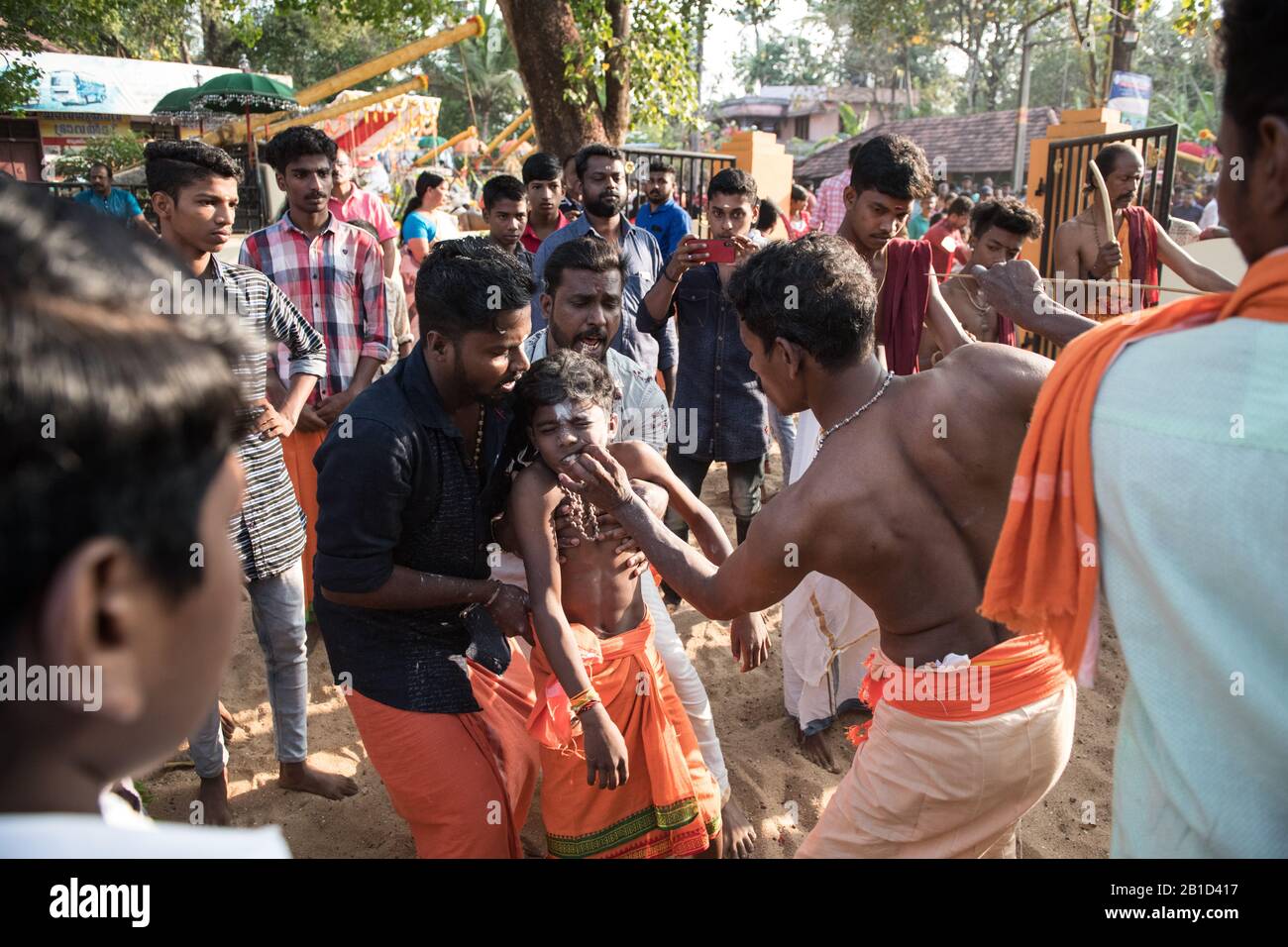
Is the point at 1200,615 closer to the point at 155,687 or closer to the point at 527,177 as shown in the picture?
the point at 155,687

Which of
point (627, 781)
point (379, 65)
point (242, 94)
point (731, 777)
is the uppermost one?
point (379, 65)

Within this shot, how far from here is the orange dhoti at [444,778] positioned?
8.14 ft

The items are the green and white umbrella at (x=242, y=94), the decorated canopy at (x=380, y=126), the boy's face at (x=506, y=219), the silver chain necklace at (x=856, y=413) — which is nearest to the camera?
the silver chain necklace at (x=856, y=413)

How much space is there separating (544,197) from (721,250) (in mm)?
1871

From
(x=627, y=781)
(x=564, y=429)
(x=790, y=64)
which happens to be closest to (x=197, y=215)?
(x=564, y=429)

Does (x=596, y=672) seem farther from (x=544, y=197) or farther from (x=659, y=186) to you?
(x=659, y=186)

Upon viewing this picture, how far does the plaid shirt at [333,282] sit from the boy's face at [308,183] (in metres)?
0.10

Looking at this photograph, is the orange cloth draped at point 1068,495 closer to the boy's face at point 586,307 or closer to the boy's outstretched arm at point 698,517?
the boy's outstretched arm at point 698,517

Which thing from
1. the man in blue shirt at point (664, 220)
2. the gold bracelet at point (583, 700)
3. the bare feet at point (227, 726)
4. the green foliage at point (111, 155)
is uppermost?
the green foliage at point (111, 155)

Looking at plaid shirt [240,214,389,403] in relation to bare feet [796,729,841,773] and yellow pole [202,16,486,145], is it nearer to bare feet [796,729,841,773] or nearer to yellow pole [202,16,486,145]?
bare feet [796,729,841,773]

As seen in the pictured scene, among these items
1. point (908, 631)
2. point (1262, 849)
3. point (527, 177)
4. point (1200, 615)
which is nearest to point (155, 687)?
point (1200, 615)

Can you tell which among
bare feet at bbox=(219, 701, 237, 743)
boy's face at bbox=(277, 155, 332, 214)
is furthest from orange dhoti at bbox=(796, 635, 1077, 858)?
boy's face at bbox=(277, 155, 332, 214)

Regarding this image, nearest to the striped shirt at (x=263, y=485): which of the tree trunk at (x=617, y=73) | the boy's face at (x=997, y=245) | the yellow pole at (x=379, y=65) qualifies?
the boy's face at (x=997, y=245)

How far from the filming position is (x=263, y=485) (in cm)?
313
